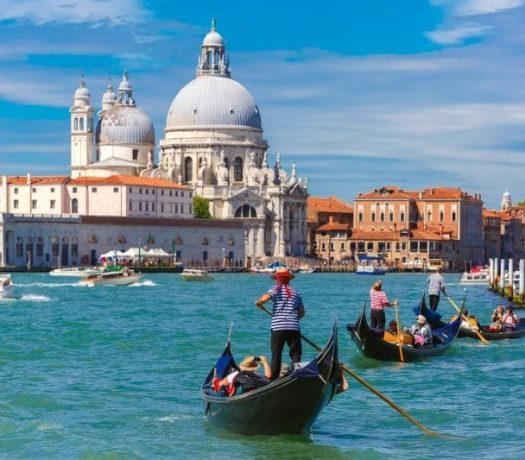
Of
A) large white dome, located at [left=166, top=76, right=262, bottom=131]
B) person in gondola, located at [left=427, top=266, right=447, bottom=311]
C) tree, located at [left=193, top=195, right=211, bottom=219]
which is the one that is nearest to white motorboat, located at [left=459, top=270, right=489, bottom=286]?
tree, located at [left=193, top=195, right=211, bottom=219]

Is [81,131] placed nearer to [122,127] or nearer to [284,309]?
[122,127]

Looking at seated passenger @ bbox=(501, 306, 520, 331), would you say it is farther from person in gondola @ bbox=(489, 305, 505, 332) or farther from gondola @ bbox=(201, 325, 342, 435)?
gondola @ bbox=(201, 325, 342, 435)

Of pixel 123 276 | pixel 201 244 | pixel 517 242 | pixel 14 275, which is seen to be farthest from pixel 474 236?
pixel 123 276

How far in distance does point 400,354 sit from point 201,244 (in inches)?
2918

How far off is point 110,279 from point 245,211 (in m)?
45.3

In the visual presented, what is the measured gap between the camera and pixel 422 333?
2169 centimetres

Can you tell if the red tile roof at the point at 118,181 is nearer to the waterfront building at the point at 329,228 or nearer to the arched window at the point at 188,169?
the arched window at the point at 188,169

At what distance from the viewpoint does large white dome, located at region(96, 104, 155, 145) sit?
4114 inches

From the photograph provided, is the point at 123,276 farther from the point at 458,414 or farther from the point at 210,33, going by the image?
the point at 210,33

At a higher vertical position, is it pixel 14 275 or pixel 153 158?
pixel 153 158

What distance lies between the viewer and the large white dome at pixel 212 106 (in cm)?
10525

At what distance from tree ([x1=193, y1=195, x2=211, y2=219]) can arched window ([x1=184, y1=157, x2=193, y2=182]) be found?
407 cm

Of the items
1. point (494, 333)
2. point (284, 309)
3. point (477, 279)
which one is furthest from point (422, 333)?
point (477, 279)

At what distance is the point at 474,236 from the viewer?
11644 centimetres
